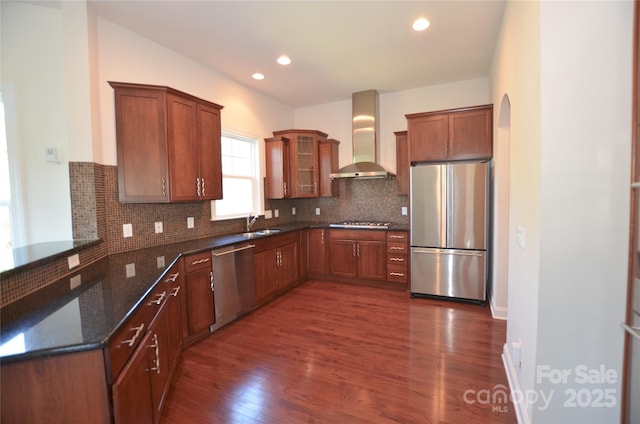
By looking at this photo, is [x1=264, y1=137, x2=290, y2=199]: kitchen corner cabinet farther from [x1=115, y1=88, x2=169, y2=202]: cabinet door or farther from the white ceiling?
[x1=115, y1=88, x2=169, y2=202]: cabinet door

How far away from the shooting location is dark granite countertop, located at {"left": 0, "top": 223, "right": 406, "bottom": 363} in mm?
1043

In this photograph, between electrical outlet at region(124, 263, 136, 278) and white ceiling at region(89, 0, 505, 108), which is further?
white ceiling at region(89, 0, 505, 108)

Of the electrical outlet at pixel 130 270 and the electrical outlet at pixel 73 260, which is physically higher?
the electrical outlet at pixel 73 260

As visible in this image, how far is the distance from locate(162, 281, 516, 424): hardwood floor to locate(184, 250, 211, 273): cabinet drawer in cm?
73

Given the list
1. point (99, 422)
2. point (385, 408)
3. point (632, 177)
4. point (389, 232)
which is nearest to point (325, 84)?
point (389, 232)

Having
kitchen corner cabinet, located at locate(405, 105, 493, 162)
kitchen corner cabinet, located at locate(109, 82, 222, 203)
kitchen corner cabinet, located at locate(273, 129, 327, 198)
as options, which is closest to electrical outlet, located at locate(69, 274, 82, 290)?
kitchen corner cabinet, located at locate(109, 82, 222, 203)

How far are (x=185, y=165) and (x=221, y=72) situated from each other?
5.23 ft

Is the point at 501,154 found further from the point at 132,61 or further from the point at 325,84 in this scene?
the point at 132,61

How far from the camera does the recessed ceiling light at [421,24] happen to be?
2.63 meters

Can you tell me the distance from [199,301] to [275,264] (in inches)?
49.1

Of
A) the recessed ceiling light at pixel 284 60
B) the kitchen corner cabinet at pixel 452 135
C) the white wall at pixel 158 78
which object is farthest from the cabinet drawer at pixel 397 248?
the recessed ceiling light at pixel 284 60

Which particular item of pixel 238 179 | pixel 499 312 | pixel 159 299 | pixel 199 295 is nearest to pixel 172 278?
pixel 159 299

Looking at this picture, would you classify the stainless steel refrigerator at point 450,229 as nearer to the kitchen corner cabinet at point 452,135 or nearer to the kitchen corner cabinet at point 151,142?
the kitchen corner cabinet at point 452,135

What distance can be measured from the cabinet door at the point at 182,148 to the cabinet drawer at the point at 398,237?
263cm
